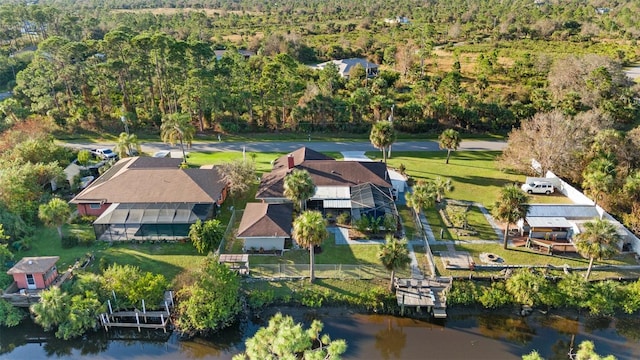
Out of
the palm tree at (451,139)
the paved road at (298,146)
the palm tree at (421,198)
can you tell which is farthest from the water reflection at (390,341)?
the paved road at (298,146)

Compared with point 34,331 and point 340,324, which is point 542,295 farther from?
point 34,331

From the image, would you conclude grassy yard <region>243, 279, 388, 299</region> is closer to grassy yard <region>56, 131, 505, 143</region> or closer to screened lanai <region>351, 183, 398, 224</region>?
screened lanai <region>351, 183, 398, 224</region>

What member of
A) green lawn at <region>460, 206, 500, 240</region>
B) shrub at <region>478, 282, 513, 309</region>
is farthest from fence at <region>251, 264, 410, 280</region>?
green lawn at <region>460, 206, 500, 240</region>

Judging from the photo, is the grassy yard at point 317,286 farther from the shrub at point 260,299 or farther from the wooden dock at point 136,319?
the wooden dock at point 136,319

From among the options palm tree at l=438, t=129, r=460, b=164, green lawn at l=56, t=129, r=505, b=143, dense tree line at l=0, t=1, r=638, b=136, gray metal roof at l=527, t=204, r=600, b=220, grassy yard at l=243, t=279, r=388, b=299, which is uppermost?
dense tree line at l=0, t=1, r=638, b=136

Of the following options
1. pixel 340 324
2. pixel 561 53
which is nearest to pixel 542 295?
pixel 340 324
